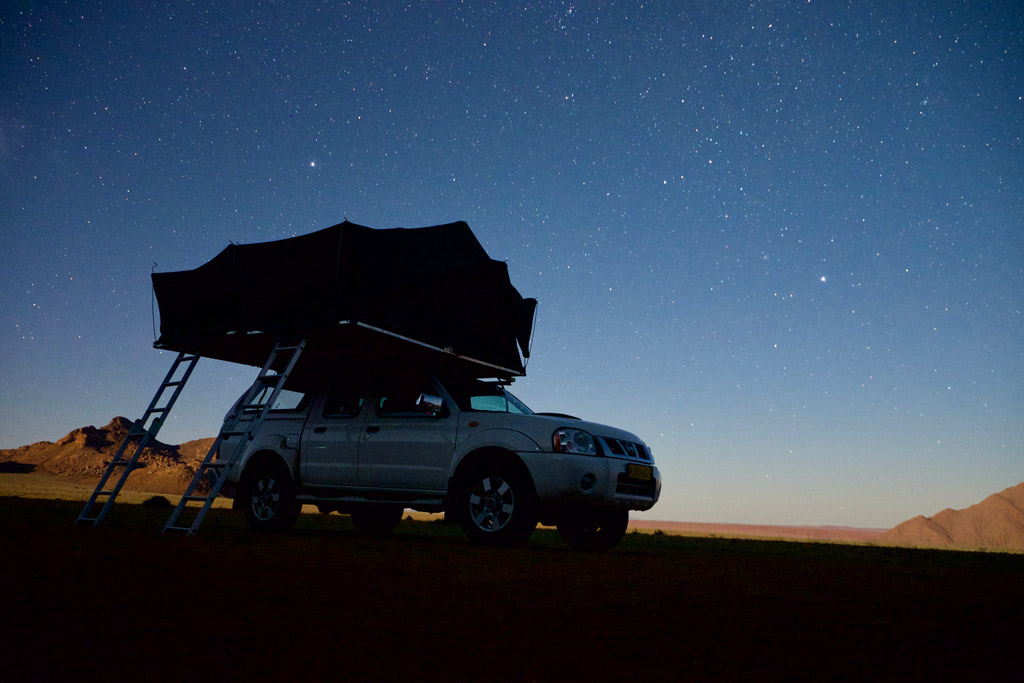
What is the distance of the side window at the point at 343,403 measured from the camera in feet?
28.8

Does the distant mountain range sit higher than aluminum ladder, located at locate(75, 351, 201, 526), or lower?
higher

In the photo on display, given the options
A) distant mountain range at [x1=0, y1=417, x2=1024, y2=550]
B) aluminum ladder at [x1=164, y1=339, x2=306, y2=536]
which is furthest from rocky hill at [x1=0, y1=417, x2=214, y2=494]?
aluminum ladder at [x1=164, y1=339, x2=306, y2=536]

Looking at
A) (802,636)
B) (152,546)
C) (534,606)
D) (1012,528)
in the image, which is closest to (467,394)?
(152,546)

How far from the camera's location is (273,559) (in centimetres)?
527

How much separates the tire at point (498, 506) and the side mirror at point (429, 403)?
35.7 inches

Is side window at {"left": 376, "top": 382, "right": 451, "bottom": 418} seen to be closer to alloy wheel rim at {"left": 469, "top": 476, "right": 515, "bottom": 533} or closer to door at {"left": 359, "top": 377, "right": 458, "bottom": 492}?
door at {"left": 359, "top": 377, "right": 458, "bottom": 492}

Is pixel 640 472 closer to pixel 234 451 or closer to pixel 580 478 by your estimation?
pixel 580 478

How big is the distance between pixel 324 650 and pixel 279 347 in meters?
5.91

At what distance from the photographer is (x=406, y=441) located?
8094mm

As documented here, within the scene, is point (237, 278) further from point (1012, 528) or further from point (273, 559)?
point (1012, 528)

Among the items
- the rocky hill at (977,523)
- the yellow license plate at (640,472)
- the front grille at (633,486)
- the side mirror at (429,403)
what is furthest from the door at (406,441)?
the rocky hill at (977,523)

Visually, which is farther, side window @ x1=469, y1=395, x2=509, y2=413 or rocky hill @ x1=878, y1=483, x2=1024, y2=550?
rocky hill @ x1=878, y1=483, x2=1024, y2=550

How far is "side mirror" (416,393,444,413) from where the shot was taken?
786 cm

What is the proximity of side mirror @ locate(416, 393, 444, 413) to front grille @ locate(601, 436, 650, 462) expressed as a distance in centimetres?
190
